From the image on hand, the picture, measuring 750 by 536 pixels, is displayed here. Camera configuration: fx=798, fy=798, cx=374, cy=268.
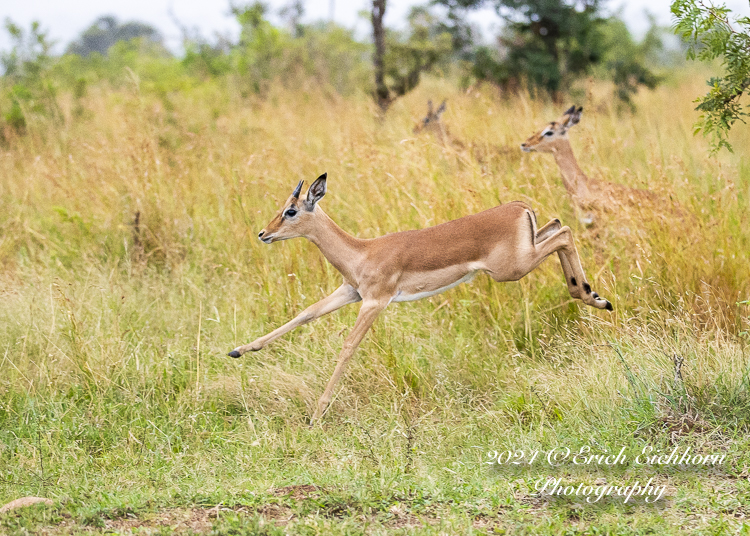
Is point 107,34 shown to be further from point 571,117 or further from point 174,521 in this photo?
point 174,521

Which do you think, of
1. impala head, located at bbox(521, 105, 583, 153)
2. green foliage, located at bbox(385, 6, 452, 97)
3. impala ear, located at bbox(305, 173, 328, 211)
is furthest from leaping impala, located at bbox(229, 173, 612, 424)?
green foliage, located at bbox(385, 6, 452, 97)

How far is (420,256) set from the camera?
4.43 meters

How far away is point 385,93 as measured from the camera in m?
11.0

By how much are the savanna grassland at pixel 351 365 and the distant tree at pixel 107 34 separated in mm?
40777

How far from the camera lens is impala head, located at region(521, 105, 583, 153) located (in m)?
6.71

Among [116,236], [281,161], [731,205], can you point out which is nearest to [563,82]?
[281,161]

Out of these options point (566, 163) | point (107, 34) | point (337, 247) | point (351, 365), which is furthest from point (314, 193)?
point (107, 34)

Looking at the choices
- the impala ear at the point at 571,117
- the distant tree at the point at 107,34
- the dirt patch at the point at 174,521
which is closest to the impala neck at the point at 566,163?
the impala ear at the point at 571,117

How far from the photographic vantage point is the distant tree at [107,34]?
45.3m

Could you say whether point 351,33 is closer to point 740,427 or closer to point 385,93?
point 385,93

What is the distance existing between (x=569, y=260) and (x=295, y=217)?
5.14 feet

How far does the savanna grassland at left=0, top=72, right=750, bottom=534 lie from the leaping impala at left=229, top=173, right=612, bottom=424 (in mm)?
508

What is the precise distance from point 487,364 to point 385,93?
669cm

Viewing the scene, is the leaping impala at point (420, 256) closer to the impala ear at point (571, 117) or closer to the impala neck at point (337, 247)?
the impala neck at point (337, 247)
